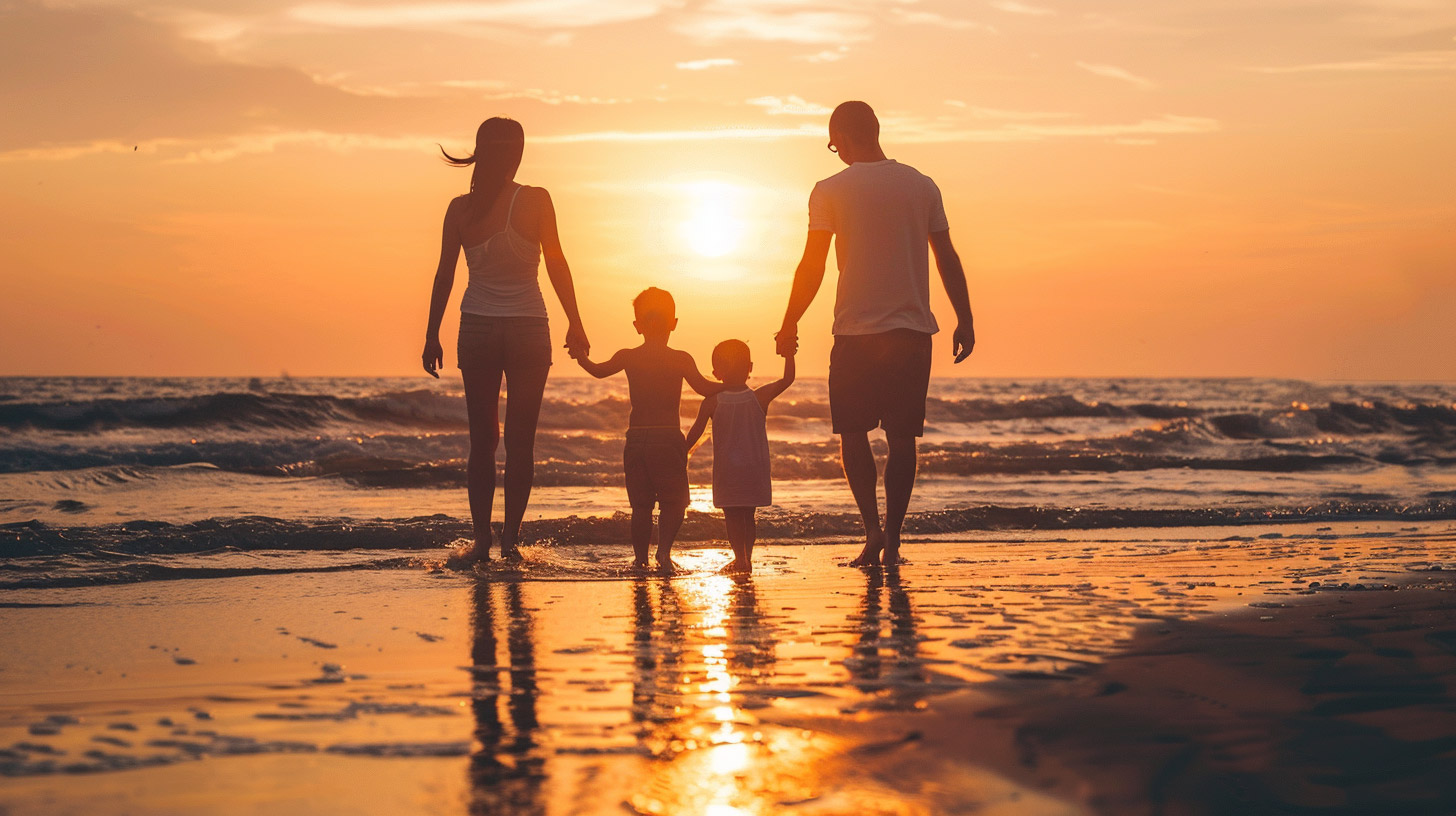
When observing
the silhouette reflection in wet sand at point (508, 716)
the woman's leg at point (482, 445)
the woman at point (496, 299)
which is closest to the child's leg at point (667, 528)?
the woman at point (496, 299)

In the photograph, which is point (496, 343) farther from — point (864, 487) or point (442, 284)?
point (864, 487)

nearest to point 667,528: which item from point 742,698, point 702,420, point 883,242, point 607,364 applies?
point 702,420

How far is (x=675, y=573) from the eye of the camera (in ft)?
17.0

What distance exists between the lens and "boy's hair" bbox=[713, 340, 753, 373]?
5.60m

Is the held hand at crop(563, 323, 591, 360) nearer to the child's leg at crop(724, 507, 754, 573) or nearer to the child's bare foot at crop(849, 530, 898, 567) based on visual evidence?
the child's leg at crop(724, 507, 754, 573)

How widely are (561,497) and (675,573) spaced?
4560 millimetres

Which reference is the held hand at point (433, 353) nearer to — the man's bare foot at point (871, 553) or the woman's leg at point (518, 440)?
the woman's leg at point (518, 440)

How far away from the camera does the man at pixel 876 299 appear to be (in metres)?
5.16

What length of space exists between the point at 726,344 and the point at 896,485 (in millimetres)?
1056

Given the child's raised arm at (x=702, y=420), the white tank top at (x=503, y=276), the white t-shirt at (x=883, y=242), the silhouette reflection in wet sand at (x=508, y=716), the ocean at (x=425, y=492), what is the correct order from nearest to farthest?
1. the silhouette reflection in wet sand at (x=508, y=716)
2. the white t-shirt at (x=883, y=242)
3. the white tank top at (x=503, y=276)
4. the child's raised arm at (x=702, y=420)
5. the ocean at (x=425, y=492)

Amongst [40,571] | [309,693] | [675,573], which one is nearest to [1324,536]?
[675,573]

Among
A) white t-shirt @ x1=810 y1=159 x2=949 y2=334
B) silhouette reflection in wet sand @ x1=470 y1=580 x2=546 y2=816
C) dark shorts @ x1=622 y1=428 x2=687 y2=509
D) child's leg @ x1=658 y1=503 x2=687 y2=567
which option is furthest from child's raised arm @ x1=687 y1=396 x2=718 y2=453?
silhouette reflection in wet sand @ x1=470 y1=580 x2=546 y2=816

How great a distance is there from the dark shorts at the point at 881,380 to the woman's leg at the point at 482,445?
1579 mm

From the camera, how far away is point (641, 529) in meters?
5.52
